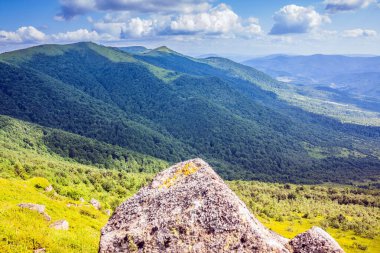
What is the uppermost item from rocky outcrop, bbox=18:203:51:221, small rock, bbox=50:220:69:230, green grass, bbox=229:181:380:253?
rocky outcrop, bbox=18:203:51:221

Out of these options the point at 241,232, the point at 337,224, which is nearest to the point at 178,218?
the point at 241,232

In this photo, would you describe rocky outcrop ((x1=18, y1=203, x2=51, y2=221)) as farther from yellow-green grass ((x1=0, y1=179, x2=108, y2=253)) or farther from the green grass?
the green grass

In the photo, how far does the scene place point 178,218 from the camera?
61.5 ft

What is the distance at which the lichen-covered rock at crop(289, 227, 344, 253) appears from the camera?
1786cm

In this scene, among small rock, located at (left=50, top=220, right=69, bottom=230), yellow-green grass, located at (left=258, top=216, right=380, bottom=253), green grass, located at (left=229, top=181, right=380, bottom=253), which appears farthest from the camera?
green grass, located at (left=229, top=181, right=380, bottom=253)

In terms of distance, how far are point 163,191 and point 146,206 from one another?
5.07ft

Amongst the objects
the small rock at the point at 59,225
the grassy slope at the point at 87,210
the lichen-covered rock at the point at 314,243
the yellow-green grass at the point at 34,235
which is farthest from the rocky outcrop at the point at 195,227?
the small rock at the point at 59,225

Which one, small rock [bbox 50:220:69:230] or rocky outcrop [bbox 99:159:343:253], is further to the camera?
small rock [bbox 50:220:69:230]

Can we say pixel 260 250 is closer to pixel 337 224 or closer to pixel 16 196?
pixel 16 196

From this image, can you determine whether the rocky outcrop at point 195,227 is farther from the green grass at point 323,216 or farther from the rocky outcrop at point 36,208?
the green grass at point 323,216

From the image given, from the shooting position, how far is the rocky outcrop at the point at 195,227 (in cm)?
1738

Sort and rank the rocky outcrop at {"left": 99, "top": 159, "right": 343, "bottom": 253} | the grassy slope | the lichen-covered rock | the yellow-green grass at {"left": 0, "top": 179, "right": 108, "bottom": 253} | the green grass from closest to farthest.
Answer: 1. the rocky outcrop at {"left": 99, "top": 159, "right": 343, "bottom": 253}
2. the lichen-covered rock
3. the yellow-green grass at {"left": 0, "top": 179, "right": 108, "bottom": 253}
4. the grassy slope
5. the green grass

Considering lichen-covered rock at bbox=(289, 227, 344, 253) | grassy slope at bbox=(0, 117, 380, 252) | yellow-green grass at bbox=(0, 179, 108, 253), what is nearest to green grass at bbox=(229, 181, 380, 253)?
grassy slope at bbox=(0, 117, 380, 252)

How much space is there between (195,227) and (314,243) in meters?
6.54
